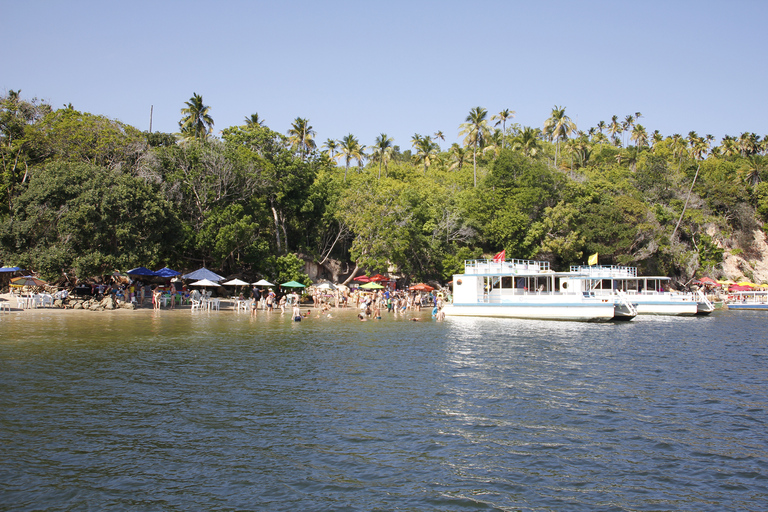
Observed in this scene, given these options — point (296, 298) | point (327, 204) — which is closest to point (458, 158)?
point (327, 204)

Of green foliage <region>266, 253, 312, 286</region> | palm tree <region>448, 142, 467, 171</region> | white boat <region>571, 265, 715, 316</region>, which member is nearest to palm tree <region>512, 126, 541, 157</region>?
palm tree <region>448, 142, 467, 171</region>

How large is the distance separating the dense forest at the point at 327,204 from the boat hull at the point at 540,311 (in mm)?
11962

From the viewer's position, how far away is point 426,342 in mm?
25062

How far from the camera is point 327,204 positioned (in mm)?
51938

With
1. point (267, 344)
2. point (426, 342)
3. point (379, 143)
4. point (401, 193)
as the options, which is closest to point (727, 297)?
point (401, 193)

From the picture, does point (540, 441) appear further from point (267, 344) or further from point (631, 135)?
point (631, 135)

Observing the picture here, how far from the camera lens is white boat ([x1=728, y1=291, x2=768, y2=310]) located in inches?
2107

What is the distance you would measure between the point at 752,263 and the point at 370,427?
7223 centimetres

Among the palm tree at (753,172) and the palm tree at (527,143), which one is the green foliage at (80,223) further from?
the palm tree at (753,172)

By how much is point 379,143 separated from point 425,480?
204 feet

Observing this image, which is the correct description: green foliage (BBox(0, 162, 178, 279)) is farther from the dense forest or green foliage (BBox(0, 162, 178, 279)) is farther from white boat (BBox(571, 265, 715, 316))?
white boat (BBox(571, 265, 715, 316))

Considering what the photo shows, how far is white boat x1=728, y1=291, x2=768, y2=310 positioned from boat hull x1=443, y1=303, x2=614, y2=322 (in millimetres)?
26188

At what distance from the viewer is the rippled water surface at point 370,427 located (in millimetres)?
8812

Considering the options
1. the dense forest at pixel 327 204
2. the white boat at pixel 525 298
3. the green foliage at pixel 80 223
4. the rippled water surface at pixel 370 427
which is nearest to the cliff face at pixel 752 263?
the dense forest at pixel 327 204
